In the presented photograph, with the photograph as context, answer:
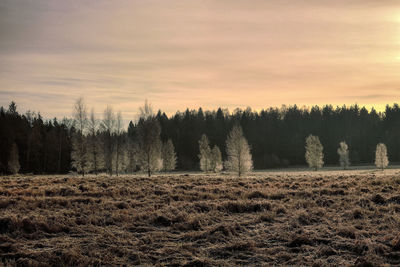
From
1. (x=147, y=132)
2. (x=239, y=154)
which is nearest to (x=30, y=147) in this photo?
(x=147, y=132)

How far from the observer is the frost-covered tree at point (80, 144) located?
5147cm

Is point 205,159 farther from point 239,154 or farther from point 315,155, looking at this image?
point 315,155

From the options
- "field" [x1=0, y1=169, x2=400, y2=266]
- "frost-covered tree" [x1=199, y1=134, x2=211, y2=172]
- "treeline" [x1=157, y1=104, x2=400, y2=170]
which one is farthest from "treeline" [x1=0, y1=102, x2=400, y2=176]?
"field" [x1=0, y1=169, x2=400, y2=266]

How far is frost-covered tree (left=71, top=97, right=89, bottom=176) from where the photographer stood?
169ft

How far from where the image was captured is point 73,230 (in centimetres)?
1074

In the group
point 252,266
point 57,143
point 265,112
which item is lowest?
point 252,266

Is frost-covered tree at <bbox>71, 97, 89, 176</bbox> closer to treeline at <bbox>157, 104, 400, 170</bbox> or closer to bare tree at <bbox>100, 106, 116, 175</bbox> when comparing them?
bare tree at <bbox>100, 106, 116, 175</bbox>

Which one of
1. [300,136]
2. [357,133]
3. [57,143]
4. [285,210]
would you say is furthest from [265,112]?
[285,210]

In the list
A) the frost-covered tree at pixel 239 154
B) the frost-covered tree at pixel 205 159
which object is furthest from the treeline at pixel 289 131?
the frost-covered tree at pixel 239 154

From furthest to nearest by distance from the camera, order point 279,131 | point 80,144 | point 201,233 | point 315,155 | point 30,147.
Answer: point 279,131, point 315,155, point 30,147, point 80,144, point 201,233

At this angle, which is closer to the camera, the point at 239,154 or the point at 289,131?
the point at 239,154

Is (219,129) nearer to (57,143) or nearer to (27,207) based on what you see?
(57,143)

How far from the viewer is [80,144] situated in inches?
2068

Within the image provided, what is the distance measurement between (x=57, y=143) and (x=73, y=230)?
71.9 meters
